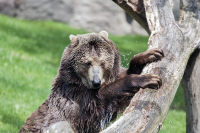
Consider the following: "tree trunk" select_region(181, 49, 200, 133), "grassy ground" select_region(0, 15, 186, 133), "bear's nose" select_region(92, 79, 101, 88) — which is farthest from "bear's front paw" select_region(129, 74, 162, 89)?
"tree trunk" select_region(181, 49, 200, 133)

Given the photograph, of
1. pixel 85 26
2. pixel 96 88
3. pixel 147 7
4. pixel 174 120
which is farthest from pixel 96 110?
pixel 85 26

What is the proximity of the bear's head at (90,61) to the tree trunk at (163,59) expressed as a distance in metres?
0.59

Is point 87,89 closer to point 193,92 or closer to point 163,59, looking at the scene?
point 163,59

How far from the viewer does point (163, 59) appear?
3.34 meters

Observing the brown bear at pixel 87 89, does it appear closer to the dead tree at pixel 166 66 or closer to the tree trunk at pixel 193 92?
the dead tree at pixel 166 66

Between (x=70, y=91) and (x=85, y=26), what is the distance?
9775 mm

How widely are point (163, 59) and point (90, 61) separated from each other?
3.21ft

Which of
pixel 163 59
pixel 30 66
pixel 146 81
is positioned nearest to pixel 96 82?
pixel 146 81

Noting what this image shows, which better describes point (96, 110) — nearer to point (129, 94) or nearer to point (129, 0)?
point (129, 94)

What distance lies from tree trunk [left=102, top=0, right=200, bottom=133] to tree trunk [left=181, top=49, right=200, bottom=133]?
0.03 meters

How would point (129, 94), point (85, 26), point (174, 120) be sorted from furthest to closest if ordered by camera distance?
1. point (85, 26)
2. point (174, 120)
3. point (129, 94)

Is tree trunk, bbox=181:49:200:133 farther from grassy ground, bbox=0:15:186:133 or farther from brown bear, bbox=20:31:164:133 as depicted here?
brown bear, bbox=20:31:164:133

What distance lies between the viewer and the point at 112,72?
12.9 ft

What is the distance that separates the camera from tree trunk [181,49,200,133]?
4.08 m
